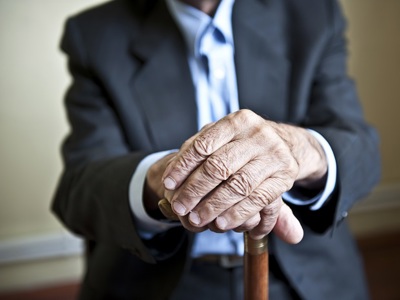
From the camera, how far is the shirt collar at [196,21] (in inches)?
35.1

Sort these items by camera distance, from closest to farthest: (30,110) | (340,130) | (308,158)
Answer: (308,158) → (340,130) → (30,110)

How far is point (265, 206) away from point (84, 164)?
428mm

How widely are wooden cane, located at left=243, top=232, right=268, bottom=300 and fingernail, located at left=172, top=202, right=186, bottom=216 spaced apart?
83 millimetres

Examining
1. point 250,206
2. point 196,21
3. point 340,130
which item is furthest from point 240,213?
point 196,21

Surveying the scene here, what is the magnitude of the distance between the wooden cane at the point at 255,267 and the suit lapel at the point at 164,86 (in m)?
0.34

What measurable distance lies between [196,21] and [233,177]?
0.43 metres

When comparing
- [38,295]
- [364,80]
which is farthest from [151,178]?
[38,295]

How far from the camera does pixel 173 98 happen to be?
904mm

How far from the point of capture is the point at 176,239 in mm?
798

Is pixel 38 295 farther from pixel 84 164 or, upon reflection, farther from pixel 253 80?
pixel 253 80

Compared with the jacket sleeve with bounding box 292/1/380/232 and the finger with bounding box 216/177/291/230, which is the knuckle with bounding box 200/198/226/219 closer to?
the finger with bounding box 216/177/291/230

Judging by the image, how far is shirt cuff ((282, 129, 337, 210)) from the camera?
75 centimetres

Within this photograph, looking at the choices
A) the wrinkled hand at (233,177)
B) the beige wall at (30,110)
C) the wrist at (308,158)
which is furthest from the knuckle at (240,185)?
the beige wall at (30,110)

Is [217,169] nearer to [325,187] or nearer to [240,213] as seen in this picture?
[240,213]
